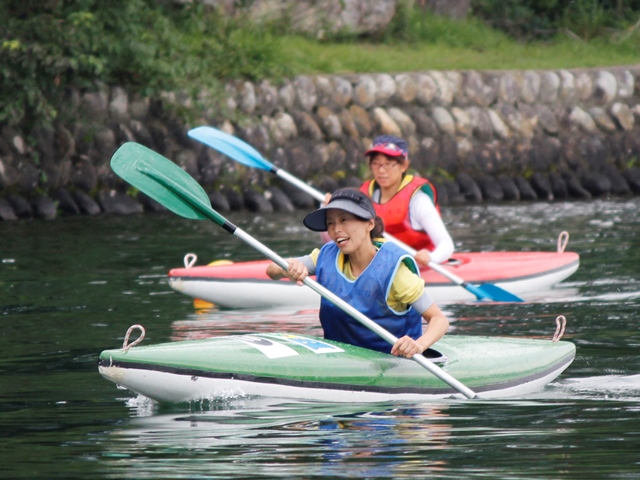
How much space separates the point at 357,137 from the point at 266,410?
12.0m

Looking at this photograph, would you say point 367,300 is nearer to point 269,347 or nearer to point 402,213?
point 269,347

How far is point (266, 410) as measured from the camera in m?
5.49

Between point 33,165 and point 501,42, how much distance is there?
867 centimetres

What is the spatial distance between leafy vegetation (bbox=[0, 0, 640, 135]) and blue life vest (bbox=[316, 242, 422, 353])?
8.01 m

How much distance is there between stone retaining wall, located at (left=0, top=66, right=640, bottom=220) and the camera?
50.9 feet

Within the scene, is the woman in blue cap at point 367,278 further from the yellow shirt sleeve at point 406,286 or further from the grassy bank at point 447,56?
the grassy bank at point 447,56

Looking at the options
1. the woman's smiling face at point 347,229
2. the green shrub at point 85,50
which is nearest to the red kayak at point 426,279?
the woman's smiling face at point 347,229

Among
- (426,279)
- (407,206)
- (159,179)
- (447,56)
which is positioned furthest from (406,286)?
(447,56)

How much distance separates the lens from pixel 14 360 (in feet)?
22.5

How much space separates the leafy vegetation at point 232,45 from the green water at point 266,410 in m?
3.55

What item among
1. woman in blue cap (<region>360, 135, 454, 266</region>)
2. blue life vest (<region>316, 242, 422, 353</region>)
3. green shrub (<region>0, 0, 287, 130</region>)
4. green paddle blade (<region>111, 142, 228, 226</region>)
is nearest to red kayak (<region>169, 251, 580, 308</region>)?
woman in blue cap (<region>360, 135, 454, 266</region>)

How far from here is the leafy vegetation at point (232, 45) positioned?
14.2 m

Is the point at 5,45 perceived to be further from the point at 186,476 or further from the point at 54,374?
the point at 186,476

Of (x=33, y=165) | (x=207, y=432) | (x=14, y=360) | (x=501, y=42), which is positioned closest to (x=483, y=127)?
(x=501, y=42)
